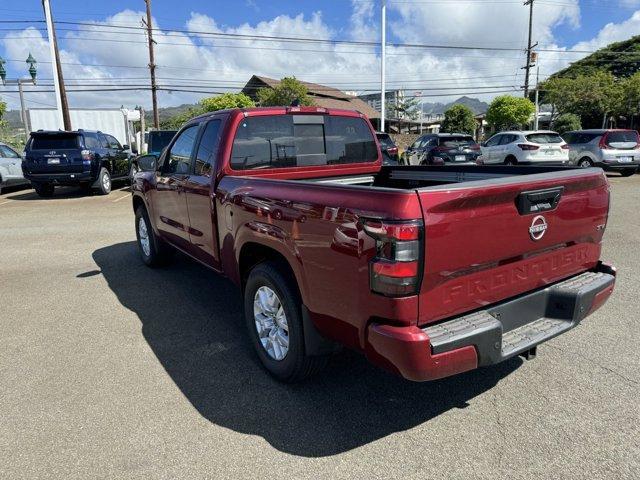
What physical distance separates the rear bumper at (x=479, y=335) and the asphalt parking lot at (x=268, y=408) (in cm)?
55

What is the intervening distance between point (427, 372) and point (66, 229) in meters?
8.80

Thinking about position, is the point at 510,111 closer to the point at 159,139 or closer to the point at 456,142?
the point at 456,142

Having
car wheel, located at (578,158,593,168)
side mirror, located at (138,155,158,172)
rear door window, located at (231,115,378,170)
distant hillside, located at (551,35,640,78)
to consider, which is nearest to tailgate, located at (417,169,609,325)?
rear door window, located at (231,115,378,170)

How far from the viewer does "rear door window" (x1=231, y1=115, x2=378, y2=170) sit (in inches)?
160

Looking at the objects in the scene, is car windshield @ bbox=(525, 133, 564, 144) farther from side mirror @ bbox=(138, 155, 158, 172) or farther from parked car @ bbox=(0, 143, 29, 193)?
parked car @ bbox=(0, 143, 29, 193)

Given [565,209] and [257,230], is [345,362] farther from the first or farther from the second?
[565,209]

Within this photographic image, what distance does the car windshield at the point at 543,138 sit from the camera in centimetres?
1564

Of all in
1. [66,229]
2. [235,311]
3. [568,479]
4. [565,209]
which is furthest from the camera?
[66,229]

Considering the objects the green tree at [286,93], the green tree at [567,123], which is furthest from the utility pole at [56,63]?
the green tree at [567,123]

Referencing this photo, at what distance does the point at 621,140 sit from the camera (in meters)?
15.4

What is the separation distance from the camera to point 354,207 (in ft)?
7.73

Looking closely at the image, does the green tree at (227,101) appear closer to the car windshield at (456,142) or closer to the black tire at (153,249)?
the car windshield at (456,142)

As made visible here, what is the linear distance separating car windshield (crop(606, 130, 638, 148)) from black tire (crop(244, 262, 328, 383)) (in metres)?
15.8

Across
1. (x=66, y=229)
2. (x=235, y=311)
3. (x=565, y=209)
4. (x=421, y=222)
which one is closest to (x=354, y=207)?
(x=421, y=222)
